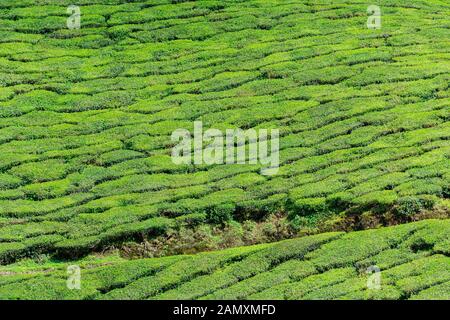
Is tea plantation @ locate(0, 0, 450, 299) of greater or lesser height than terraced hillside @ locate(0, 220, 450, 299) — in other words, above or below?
above

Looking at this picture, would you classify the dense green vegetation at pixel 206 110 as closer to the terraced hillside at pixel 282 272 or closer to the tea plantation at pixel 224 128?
the tea plantation at pixel 224 128

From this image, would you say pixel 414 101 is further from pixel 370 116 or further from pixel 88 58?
pixel 88 58

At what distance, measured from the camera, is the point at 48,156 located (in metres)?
32.8

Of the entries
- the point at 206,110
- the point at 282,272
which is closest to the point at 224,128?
the point at 206,110

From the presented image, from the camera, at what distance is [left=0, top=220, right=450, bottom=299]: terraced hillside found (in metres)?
26.0

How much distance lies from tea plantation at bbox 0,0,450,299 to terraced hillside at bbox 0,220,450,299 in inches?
2.3

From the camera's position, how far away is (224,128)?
3428cm

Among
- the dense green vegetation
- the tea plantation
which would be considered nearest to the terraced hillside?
the tea plantation

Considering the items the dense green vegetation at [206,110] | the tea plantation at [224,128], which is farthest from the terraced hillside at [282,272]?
the dense green vegetation at [206,110]

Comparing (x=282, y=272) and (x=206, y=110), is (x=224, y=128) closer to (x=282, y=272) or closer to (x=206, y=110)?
(x=206, y=110)

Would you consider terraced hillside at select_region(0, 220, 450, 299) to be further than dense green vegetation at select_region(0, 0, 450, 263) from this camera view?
No

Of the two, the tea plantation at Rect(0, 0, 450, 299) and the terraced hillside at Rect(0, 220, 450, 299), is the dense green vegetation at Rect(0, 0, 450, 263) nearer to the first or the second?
the tea plantation at Rect(0, 0, 450, 299)

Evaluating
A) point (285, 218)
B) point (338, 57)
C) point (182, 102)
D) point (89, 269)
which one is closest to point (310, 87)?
Answer: point (338, 57)

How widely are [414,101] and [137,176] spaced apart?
1192cm
